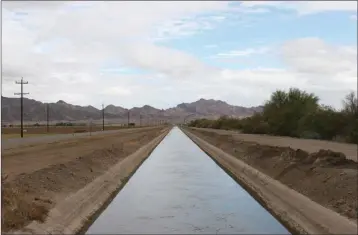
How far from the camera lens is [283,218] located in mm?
17500

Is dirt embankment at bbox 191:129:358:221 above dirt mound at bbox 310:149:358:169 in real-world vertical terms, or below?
below

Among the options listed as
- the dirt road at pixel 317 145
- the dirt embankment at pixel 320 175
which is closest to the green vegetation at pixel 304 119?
the dirt road at pixel 317 145

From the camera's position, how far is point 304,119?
70.4m

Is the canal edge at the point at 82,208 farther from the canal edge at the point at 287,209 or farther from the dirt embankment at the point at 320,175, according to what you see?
the dirt embankment at the point at 320,175

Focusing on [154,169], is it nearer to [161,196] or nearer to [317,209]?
[161,196]

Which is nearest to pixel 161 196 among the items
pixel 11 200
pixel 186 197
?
pixel 186 197

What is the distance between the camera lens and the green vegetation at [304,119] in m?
58.7

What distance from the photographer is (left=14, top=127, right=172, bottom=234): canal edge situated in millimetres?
14155


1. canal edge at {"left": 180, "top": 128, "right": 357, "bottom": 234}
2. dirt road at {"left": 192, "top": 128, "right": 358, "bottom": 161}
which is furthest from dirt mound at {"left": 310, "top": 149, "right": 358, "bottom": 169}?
dirt road at {"left": 192, "top": 128, "right": 358, "bottom": 161}

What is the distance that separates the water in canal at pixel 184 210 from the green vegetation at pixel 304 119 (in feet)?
101

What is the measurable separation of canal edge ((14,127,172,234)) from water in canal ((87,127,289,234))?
375mm

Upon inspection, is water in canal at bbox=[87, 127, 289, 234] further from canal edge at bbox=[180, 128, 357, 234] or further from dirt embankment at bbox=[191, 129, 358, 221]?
dirt embankment at bbox=[191, 129, 358, 221]

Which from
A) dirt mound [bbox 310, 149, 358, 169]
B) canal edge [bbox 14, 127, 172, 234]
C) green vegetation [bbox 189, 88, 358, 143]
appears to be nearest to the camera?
canal edge [bbox 14, 127, 172, 234]

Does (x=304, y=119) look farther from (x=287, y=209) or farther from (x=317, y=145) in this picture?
(x=287, y=209)
